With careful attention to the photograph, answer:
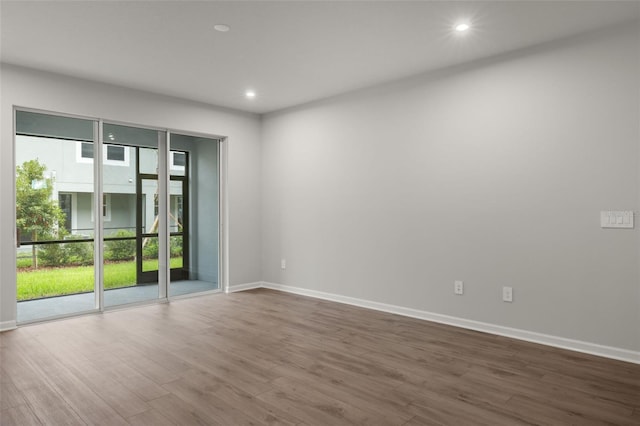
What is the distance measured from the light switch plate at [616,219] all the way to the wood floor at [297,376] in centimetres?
108

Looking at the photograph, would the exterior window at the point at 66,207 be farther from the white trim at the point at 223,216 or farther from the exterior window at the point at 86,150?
the white trim at the point at 223,216

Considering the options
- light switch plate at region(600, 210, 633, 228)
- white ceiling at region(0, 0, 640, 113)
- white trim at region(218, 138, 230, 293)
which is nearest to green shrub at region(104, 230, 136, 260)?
white trim at region(218, 138, 230, 293)

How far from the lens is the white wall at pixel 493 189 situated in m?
3.26

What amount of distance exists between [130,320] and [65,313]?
76 centimetres

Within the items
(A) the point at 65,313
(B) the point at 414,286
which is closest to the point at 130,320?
(A) the point at 65,313

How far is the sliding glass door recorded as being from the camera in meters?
4.27

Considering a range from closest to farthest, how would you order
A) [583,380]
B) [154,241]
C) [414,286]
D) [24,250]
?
[583,380] < [24,250] < [414,286] < [154,241]

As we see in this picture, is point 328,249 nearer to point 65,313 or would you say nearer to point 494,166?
point 494,166

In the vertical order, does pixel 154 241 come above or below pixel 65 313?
above

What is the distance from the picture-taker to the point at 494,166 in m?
3.87

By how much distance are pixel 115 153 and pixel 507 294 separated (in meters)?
4.58

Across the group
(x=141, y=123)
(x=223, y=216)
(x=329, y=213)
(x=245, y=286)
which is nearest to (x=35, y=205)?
(x=141, y=123)

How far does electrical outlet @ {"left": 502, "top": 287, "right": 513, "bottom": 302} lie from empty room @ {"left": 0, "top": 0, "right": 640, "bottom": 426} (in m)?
0.02

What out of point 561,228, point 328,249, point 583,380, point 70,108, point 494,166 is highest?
point 70,108
